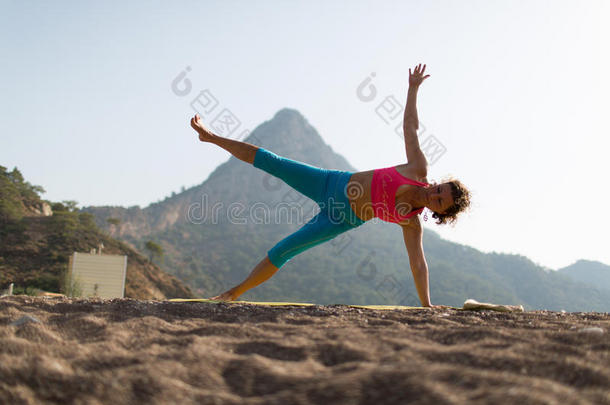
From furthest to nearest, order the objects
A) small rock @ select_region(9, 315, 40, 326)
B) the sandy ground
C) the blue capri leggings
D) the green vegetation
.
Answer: the green vegetation, the blue capri leggings, small rock @ select_region(9, 315, 40, 326), the sandy ground

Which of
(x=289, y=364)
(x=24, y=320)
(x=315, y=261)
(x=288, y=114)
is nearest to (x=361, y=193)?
(x=289, y=364)

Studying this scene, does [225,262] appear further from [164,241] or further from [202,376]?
[202,376]

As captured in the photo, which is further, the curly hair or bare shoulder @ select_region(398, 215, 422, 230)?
bare shoulder @ select_region(398, 215, 422, 230)

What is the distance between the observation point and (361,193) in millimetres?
3248

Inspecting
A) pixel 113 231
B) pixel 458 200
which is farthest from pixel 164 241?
pixel 458 200

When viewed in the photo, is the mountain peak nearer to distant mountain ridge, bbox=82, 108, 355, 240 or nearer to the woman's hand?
distant mountain ridge, bbox=82, 108, 355, 240

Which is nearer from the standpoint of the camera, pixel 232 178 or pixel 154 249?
pixel 154 249

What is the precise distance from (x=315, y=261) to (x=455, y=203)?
65298 millimetres

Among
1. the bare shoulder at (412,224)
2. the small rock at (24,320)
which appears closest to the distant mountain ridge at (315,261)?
the bare shoulder at (412,224)

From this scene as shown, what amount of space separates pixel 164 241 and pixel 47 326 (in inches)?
2761

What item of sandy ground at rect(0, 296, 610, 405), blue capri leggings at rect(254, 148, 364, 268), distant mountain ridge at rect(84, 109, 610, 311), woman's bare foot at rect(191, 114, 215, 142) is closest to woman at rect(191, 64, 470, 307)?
blue capri leggings at rect(254, 148, 364, 268)

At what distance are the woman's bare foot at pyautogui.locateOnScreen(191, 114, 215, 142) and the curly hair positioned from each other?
1978mm

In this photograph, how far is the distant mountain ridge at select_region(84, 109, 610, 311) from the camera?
58.0 metres

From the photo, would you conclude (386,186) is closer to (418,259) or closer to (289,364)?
(418,259)
